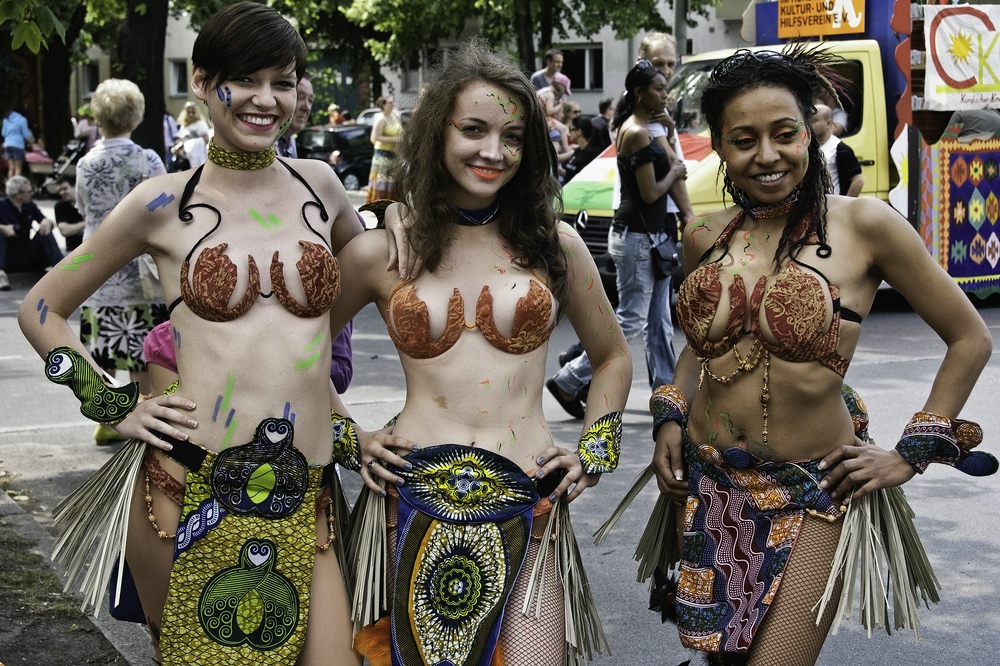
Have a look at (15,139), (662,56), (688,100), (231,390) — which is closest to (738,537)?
(231,390)

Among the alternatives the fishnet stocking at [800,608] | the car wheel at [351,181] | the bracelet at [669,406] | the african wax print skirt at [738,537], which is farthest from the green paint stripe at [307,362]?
the car wheel at [351,181]

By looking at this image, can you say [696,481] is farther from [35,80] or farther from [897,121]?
[35,80]

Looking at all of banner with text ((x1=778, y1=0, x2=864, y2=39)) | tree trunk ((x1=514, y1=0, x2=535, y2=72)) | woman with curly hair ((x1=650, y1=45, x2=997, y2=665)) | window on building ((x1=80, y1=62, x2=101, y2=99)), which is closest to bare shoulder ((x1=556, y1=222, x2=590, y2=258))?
woman with curly hair ((x1=650, y1=45, x2=997, y2=665))

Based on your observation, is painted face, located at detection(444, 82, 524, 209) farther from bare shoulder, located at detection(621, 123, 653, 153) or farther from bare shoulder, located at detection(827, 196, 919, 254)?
bare shoulder, located at detection(621, 123, 653, 153)

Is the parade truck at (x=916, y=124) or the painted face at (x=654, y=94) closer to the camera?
the painted face at (x=654, y=94)

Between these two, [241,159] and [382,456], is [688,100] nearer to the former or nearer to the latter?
[241,159]

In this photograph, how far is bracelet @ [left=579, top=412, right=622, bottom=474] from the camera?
10.5ft

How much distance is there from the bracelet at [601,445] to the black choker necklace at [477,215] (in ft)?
1.89

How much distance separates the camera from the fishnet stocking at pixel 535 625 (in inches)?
122

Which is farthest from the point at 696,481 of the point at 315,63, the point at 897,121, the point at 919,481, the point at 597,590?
the point at 315,63

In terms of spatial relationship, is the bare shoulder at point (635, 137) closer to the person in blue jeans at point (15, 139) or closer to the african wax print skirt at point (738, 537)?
the african wax print skirt at point (738, 537)

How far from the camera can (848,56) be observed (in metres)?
11.6

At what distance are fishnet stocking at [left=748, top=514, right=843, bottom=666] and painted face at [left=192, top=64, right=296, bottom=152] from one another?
1.61 m

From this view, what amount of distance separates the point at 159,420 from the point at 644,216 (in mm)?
5074
